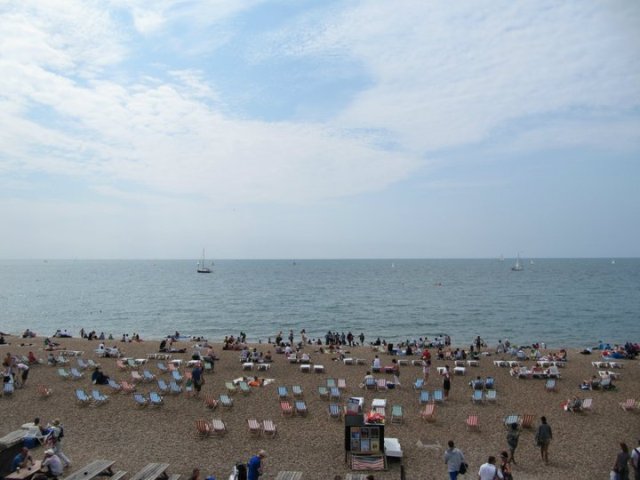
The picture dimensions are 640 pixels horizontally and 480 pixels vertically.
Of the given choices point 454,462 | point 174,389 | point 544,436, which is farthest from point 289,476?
point 174,389

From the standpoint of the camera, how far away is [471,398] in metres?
17.2

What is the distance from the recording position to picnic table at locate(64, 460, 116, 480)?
9961mm

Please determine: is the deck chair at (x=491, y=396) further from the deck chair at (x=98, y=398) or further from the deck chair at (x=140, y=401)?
the deck chair at (x=98, y=398)

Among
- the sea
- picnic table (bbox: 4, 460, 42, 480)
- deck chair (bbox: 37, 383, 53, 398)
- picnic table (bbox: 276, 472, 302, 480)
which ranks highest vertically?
picnic table (bbox: 4, 460, 42, 480)

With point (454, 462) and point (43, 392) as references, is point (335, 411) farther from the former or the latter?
point (43, 392)

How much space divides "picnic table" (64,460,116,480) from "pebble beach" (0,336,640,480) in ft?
1.62

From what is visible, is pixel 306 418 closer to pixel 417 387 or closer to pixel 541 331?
pixel 417 387

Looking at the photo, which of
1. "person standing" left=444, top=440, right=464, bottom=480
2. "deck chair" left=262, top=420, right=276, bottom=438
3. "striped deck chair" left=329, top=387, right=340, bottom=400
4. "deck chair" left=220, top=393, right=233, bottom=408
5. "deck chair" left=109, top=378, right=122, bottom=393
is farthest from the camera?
"deck chair" left=109, top=378, right=122, bottom=393

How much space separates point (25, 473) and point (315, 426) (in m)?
7.24

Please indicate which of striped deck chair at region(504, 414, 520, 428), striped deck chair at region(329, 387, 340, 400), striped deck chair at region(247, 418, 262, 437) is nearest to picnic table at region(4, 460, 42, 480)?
striped deck chair at region(247, 418, 262, 437)

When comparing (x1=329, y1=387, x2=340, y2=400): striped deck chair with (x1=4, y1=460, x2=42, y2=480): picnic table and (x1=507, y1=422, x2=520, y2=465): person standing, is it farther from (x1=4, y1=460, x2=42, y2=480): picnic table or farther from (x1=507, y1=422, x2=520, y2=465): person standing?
(x1=4, y1=460, x2=42, y2=480): picnic table

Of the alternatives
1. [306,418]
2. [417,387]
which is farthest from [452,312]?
[306,418]

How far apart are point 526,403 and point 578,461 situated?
17.1ft

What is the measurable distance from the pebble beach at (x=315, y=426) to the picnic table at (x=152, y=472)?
53 cm
